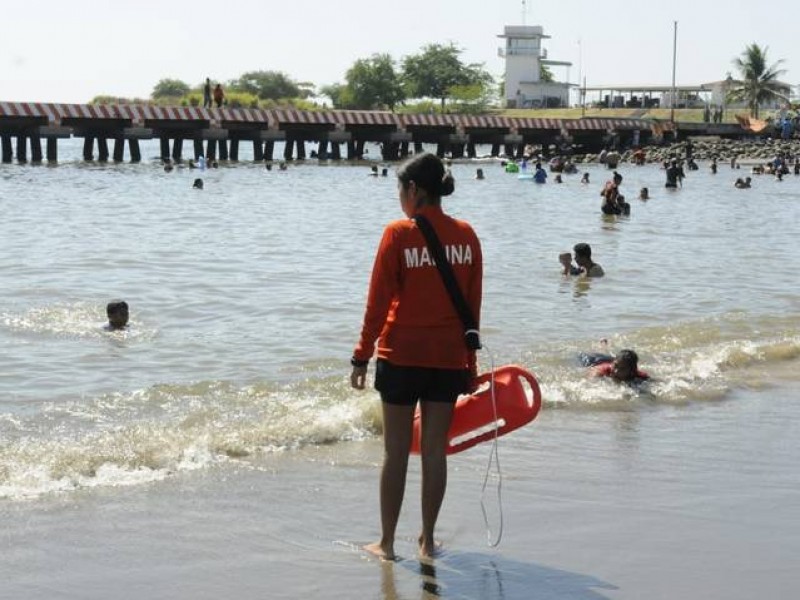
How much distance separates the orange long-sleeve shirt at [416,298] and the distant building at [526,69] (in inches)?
4126

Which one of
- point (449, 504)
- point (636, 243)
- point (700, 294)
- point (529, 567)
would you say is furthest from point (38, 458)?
point (636, 243)

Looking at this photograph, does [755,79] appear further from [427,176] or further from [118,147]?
[427,176]

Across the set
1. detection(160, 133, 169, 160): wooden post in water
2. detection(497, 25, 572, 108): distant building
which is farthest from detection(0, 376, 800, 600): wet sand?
detection(497, 25, 572, 108): distant building

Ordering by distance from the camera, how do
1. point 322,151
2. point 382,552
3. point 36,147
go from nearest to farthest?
1. point 382,552
2. point 36,147
3. point 322,151

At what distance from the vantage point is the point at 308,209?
2961cm

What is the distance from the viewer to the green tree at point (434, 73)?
118 meters

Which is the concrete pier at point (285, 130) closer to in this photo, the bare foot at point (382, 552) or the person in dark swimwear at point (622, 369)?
the person in dark swimwear at point (622, 369)

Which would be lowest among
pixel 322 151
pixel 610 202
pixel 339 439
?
pixel 339 439

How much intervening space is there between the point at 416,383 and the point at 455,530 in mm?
980

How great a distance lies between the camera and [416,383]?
16.7 feet

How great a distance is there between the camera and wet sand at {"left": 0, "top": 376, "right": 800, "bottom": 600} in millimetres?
4980

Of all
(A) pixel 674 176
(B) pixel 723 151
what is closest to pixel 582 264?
(A) pixel 674 176

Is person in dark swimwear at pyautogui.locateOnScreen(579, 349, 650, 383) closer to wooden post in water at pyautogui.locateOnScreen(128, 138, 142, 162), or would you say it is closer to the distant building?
wooden post in water at pyautogui.locateOnScreen(128, 138, 142, 162)

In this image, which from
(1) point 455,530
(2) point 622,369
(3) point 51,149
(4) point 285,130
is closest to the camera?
(1) point 455,530
